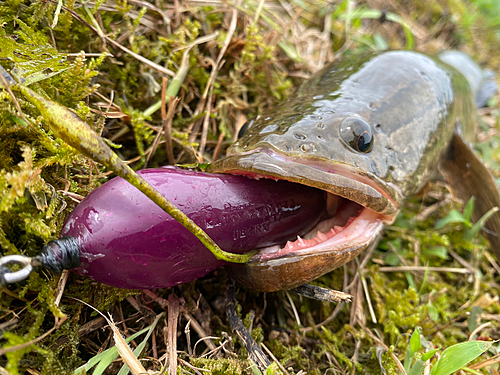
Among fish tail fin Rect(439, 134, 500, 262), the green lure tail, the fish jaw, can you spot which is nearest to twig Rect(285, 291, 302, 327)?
the fish jaw

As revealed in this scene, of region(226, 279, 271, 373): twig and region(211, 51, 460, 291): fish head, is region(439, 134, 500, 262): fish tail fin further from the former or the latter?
region(226, 279, 271, 373): twig

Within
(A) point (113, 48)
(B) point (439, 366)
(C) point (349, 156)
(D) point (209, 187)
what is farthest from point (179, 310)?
(A) point (113, 48)

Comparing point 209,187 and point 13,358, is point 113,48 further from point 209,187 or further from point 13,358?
point 13,358

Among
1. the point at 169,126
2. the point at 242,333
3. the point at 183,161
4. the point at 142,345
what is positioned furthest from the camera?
the point at 183,161

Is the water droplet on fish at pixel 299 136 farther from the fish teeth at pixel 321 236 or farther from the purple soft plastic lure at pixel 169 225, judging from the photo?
the fish teeth at pixel 321 236

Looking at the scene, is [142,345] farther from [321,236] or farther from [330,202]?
[330,202]

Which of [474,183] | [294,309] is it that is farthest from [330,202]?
[474,183]
